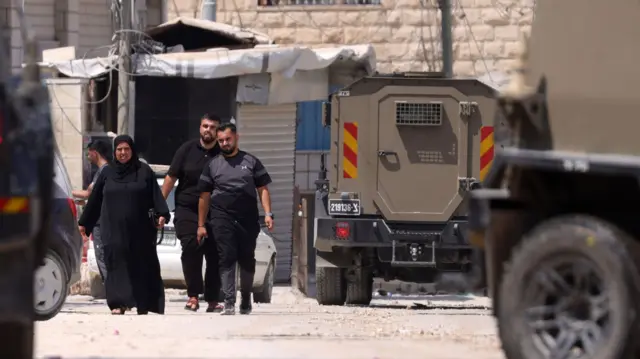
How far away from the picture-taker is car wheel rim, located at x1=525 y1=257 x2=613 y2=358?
21.5 ft

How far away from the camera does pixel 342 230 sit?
1530cm

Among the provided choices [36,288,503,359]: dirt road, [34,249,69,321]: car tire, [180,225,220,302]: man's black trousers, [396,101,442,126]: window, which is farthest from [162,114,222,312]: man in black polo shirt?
[396,101,442,126]: window

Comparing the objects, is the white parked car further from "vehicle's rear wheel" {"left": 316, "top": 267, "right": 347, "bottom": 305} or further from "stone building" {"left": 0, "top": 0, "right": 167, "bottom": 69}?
"stone building" {"left": 0, "top": 0, "right": 167, "bottom": 69}

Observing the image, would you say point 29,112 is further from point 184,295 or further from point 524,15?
point 524,15

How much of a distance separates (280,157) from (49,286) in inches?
385

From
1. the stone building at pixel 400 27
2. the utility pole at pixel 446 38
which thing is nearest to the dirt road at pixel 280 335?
the utility pole at pixel 446 38

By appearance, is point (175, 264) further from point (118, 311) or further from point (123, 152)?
point (123, 152)

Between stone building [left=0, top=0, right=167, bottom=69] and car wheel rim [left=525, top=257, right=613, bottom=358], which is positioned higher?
stone building [left=0, top=0, right=167, bottom=69]

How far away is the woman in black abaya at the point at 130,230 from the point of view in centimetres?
1295

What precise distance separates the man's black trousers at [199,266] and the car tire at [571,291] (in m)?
6.70

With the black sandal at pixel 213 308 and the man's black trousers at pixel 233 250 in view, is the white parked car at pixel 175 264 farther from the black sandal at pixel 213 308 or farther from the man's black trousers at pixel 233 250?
the man's black trousers at pixel 233 250

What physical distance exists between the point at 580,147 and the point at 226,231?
6.58 metres

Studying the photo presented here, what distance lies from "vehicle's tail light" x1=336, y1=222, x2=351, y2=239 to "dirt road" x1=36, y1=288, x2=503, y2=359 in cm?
123

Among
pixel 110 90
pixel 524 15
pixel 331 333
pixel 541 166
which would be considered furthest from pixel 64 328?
pixel 524 15
